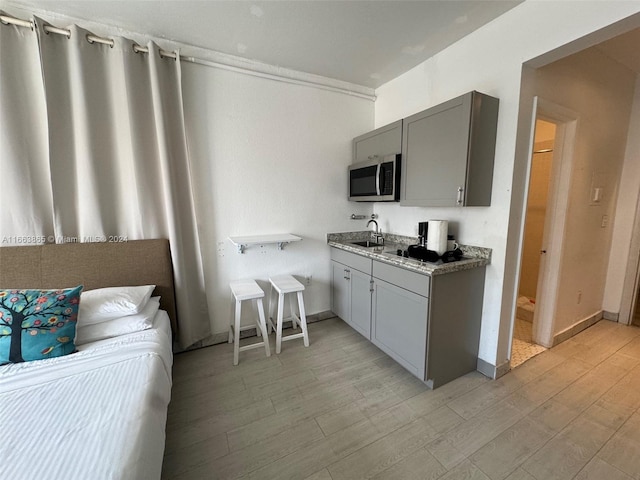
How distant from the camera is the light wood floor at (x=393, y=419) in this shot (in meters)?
1.36

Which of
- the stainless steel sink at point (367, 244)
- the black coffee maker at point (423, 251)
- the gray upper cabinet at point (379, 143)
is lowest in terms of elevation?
the stainless steel sink at point (367, 244)

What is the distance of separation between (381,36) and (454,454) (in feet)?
9.39

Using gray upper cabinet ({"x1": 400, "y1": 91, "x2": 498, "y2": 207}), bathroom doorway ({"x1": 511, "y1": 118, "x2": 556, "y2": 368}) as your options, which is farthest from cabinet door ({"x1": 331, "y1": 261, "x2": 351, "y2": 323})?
bathroom doorway ({"x1": 511, "y1": 118, "x2": 556, "y2": 368})

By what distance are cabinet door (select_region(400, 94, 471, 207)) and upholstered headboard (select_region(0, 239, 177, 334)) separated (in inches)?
85.2

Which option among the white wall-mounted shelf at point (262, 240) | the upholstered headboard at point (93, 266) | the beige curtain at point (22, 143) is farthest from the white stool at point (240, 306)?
the beige curtain at point (22, 143)

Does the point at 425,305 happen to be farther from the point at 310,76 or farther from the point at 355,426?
the point at 310,76

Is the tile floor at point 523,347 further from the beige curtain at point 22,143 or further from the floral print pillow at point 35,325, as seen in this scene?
the beige curtain at point 22,143

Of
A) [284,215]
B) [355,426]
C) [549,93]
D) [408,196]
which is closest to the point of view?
[355,426]

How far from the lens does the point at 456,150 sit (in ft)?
6.02

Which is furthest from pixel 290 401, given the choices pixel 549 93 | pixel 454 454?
pixel 549 93

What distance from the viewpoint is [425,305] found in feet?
5.85

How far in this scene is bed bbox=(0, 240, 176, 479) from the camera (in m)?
0.85

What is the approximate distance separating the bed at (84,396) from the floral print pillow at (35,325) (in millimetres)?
57

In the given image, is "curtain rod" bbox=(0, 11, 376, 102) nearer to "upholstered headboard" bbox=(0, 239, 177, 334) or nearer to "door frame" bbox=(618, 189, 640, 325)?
"upholstered headboard" bbox=(0, 239, 177, 334)
